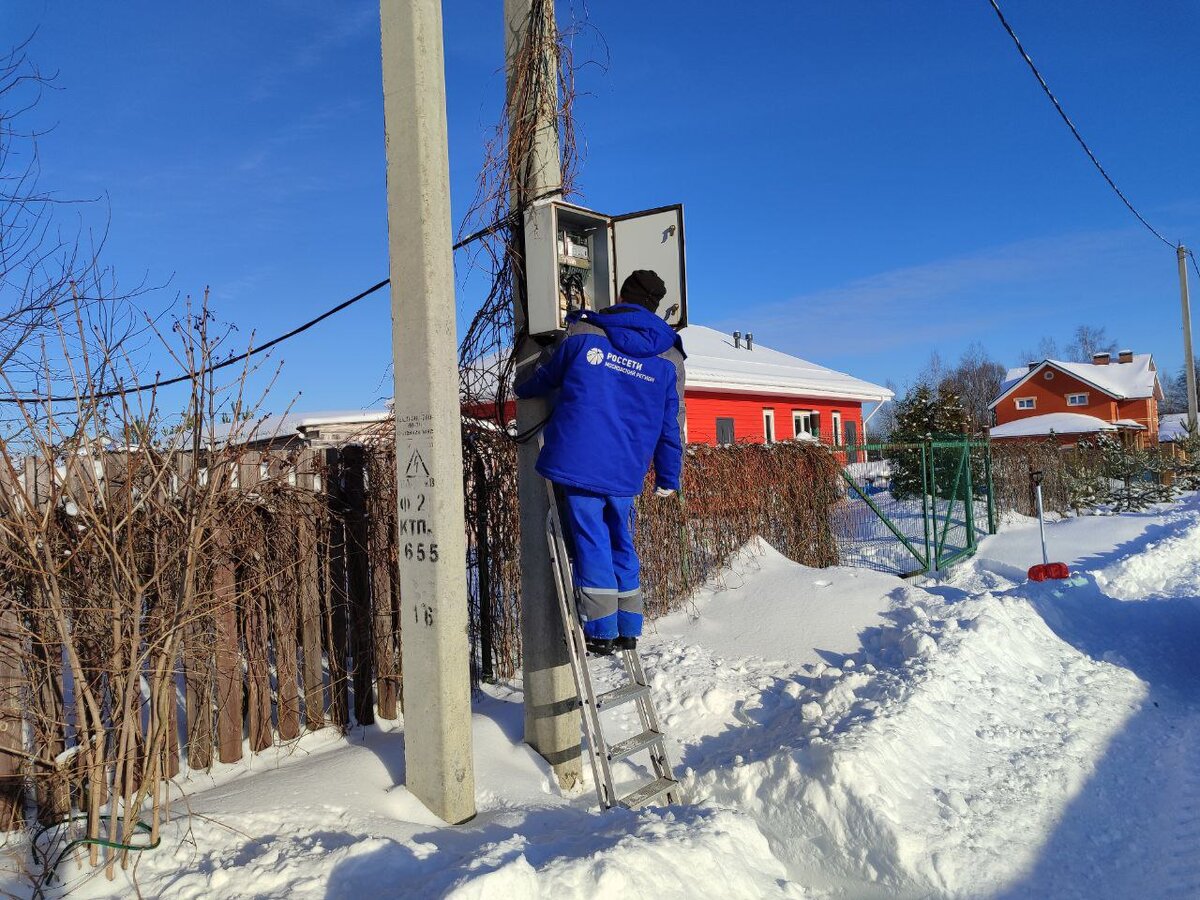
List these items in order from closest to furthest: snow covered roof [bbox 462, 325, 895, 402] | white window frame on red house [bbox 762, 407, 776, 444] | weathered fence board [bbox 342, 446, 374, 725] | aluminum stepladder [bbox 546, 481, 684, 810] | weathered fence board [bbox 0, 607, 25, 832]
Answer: weathered fence board [bbox 0, 607, 25, 832], aluminum stepladder [bbox 546, 481, 684, 810], weathered fence board [bbox 342, 446, 374, 725], snow covered roof [bbox 462, 325, 895, 402], white window frame on red house [bbox 762, 407, 776, 444]

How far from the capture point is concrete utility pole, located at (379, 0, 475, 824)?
3.58 metres

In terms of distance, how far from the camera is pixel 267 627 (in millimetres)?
4230

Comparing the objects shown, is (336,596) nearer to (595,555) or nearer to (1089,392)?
(595,555)

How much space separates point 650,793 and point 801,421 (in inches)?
904

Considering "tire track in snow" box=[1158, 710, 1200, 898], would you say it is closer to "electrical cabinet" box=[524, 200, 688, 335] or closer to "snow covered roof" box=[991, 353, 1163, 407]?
"electrical cabinet" box=[524, 200, 688, 335]

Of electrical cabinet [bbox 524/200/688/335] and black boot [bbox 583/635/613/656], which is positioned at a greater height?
electrical cabinet [bbox 524/200/688/335]

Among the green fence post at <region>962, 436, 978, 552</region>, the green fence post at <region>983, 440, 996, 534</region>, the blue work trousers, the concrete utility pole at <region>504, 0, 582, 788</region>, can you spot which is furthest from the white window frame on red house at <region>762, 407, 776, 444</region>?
the blue work trousers

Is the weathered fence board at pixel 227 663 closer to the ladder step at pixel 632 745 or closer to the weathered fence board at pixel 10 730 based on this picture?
the weathered fence board at pixel 10 730

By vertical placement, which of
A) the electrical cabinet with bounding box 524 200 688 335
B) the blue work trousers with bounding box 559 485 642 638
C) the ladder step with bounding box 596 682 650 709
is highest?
the electrical cabinet with bounding box 524 200 688 335

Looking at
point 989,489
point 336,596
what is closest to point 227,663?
point 336,596

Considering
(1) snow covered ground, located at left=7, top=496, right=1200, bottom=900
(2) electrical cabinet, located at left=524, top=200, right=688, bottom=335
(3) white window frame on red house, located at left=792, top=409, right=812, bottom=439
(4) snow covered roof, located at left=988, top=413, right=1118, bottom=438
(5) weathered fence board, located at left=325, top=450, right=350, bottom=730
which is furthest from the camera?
(4) snow covered roof, located at left=988, top=413, right=1118, bottom=438

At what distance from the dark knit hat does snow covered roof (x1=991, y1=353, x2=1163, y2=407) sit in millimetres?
51957

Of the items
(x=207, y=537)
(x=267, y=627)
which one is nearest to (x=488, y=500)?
(x=267, y=627)

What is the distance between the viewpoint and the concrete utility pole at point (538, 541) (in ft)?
14.3
